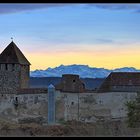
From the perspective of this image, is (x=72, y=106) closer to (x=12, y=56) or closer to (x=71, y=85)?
(x=71, y=85)

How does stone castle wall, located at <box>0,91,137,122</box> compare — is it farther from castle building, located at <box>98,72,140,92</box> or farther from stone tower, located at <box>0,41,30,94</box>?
stone tower, located at <box>0,41,30,94</box>

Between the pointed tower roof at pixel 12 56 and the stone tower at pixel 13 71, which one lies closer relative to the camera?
the stone tower at pixel 13 71

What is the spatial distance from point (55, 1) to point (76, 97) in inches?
1308

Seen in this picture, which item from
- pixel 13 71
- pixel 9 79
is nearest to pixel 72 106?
pixel 9 79

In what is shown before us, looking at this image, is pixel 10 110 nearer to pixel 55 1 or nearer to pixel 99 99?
pixel 99 99

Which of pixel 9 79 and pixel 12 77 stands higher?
pixel 12 77

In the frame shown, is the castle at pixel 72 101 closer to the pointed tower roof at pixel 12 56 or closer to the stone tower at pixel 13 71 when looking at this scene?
the stone tower at pixel 13 71

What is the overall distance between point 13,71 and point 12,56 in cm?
208

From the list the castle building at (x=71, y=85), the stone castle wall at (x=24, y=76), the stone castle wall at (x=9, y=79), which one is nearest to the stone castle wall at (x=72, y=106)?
the castle building at (x=71, y=85)

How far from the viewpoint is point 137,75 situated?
3681 cm

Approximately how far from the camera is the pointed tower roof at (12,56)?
124ft

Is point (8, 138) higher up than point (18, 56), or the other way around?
point (18, 56)

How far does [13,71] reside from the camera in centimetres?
3678

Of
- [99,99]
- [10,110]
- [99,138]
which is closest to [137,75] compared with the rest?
[99,99]
